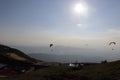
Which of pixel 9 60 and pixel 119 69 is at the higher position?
pixel 9 60

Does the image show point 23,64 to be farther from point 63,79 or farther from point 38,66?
point 63,79

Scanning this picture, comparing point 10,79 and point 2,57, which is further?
point 2,57

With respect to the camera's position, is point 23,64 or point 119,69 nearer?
point 119,69

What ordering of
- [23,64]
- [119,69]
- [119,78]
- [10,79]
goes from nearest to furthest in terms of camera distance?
[119,78] → [10,79] → [119,69] → [23,64]

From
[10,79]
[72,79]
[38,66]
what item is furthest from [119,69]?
[38,66]

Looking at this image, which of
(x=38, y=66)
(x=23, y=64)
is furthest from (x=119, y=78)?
(x=23, y=64)

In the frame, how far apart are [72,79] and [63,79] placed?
168 cm

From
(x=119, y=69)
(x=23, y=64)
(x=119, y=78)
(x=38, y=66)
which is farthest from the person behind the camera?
(x=23, y=64)

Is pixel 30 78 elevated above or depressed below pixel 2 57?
below

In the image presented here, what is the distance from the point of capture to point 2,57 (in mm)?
100625

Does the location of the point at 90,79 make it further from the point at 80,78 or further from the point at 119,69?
the point at 119,69

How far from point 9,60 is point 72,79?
5801 cm

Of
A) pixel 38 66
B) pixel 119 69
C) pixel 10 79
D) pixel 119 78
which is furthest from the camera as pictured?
pixel 38 66

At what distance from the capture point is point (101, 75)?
47.4 m
